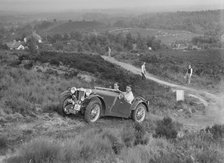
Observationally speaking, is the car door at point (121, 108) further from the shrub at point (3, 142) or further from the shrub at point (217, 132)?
the shrub at point (3, 142)

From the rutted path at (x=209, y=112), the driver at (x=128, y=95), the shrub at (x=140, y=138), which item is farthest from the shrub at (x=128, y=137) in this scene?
the rutted path at (x=209, y=112)

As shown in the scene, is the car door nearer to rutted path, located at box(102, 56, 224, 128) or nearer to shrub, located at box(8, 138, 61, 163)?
rutted path, located at box(102, 56, 224, 128)

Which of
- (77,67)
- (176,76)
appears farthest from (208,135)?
(176,76)

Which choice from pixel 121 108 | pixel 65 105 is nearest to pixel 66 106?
pixel 65 105

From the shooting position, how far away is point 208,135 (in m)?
8.69

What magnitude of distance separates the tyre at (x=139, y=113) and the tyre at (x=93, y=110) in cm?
163

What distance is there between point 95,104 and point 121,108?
123 centimetres

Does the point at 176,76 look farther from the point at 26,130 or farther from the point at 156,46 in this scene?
the point at 156,46

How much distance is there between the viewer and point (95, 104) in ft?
34.4

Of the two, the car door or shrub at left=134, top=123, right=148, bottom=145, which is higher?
shrub at left=134, top=123, right=148, bottom=145

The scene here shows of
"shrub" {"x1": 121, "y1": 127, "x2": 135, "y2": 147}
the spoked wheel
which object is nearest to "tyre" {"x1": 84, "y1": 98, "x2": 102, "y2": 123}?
the spoked wheel

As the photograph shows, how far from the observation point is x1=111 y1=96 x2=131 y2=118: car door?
36.7 ft

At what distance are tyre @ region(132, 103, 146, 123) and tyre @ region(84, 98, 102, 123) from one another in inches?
64.0

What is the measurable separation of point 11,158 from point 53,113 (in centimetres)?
500
